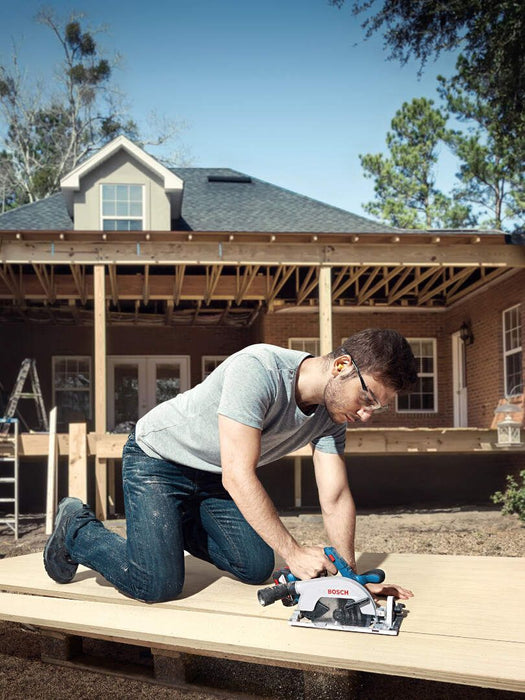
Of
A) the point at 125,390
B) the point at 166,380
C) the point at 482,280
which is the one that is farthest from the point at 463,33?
the point at 125,390

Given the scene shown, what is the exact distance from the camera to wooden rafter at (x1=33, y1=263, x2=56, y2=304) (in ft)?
40.3

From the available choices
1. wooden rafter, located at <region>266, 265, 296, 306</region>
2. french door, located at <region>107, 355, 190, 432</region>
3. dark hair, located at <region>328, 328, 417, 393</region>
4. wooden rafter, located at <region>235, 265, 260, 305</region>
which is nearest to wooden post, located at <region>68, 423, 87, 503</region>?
wooden rafter, located at <region>235, 265, 260, 305</region>

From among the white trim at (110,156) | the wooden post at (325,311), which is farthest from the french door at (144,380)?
the wooden post at (325,311)

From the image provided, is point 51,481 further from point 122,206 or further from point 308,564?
point 308,564

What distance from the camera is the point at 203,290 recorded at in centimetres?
1405

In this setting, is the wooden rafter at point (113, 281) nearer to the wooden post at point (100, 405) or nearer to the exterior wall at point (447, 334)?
the wooden post at point (100, 405)

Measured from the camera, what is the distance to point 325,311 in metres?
11.0

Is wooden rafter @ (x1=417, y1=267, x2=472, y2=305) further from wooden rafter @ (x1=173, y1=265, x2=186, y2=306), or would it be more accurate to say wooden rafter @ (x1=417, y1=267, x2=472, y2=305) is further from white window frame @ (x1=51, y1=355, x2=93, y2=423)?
white window frame @ (x1=51, y1=355, x2=93, y2=423)

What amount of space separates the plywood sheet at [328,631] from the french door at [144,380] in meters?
13.7

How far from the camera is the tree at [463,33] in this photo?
12.1 m

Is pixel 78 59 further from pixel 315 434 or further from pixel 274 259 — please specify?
pixel 315 434

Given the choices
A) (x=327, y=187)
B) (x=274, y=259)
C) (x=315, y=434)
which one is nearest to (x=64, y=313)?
(x=274, y=259)

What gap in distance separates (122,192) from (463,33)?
673 cm

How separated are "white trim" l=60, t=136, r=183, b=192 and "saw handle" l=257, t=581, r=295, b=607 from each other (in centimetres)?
1140
